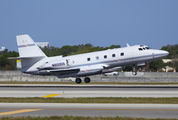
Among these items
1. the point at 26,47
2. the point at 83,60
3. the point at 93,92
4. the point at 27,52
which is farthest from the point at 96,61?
the point at 93,92

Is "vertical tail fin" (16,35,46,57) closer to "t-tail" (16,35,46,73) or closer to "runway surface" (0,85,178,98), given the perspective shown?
"t-tail" (16,35,46,73)

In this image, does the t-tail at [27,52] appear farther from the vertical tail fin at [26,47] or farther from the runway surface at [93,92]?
the runway surface at [93,92]

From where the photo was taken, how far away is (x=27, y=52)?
37375 millimetres

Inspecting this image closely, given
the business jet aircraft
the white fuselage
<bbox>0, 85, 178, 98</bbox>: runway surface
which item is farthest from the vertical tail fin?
<bbox>0, 85, 178, 98</bbox>: runway surface

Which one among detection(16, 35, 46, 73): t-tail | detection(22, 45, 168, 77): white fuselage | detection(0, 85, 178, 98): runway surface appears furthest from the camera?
detection(16, 35, 46, 73): t-tail

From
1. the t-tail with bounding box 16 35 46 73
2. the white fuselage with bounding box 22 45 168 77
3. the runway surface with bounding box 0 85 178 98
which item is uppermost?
the t-tail with bounding box 16 35 46 73

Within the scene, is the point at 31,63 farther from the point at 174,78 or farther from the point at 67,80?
the point at 174,78

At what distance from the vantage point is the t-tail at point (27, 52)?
123 ft

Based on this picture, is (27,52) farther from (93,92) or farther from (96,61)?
(93,92)

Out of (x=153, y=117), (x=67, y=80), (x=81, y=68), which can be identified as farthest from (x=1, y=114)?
(x=67, y=80)

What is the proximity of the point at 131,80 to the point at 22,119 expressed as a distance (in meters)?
36.3

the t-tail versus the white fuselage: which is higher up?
the t-tail

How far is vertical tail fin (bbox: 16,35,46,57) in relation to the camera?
37406 millimetres

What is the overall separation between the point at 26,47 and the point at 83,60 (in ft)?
29.0
